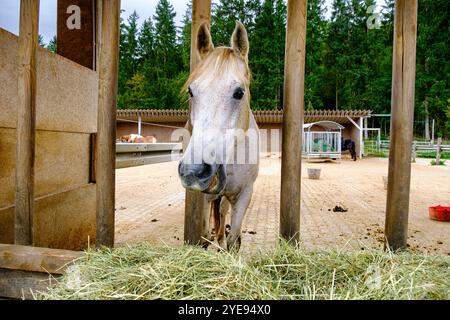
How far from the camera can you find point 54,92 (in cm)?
279

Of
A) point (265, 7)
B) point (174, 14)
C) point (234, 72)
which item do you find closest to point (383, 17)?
point (265, 7)

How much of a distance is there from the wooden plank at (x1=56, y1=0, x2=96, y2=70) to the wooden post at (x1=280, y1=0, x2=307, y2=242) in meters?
2.50

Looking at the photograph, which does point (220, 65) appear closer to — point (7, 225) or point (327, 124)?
point (7, 225)

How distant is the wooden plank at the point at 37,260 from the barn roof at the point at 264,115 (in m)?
18.1

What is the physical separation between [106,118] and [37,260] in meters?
0.88

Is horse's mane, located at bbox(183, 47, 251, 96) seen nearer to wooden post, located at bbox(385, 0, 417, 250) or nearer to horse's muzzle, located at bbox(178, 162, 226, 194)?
horse's muzzle, located at bbox(178, 162, 226, 194)

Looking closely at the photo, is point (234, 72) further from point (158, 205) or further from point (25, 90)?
point (158, 205)

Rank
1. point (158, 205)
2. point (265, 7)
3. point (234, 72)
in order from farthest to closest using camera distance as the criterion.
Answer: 1. point (265, 7)
2. point (158, 205)
3. point (234, 72)

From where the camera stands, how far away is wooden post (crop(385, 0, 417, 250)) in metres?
A: 1.85

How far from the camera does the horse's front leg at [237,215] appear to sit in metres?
2.29

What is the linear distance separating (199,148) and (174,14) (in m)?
44.0

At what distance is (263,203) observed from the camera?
614cm

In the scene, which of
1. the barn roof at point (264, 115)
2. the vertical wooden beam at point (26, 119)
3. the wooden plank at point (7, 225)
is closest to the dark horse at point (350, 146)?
the barn roof at point (264, 115)

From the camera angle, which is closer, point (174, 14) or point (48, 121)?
point (48, 121)
